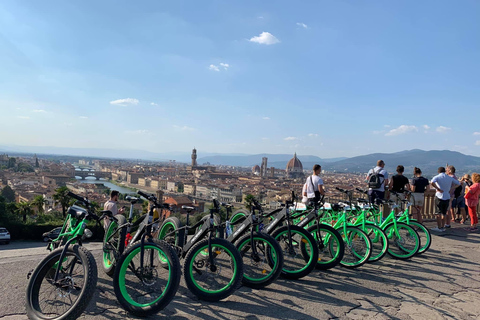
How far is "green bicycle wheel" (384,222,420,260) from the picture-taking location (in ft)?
16.3

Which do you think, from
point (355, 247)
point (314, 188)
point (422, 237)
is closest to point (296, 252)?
point (355, 247)

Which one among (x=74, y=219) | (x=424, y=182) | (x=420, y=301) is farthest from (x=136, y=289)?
(x=424, y=182)

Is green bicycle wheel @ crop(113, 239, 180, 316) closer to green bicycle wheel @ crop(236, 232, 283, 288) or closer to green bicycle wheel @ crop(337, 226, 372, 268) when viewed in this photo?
green bicycle wheel @ crop(236, 232, 283, 288)

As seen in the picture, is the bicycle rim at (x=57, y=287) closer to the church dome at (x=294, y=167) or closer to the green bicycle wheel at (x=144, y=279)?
the green bicycle wheel at (x=144, y=279)

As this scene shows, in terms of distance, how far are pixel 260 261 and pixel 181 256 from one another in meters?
0.91

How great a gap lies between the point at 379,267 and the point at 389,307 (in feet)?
4.54

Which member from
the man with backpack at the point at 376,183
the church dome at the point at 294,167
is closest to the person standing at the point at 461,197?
the man with backpack at the point at 376,183

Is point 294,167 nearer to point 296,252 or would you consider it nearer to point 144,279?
point 296,252

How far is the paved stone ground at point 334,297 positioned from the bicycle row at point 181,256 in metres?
0.15

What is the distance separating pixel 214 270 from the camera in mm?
3141

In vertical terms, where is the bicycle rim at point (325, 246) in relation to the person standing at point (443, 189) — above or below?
below

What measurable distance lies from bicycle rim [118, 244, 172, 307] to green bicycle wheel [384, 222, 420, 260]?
12.0 feet

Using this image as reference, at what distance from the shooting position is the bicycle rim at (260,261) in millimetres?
3439

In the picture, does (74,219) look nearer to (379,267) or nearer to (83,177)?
(379,267)
